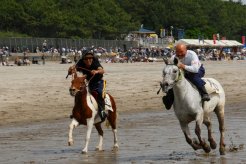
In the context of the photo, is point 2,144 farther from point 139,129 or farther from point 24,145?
point 139,129

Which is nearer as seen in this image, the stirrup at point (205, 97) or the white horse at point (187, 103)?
the white horse at point (187, 103)

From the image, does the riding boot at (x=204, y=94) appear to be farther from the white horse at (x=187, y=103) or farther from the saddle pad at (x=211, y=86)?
the saddle pad at (x=211, y=86)

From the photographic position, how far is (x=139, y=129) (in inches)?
740

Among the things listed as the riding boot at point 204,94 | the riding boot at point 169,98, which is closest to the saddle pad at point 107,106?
the riding boot at point 169,98

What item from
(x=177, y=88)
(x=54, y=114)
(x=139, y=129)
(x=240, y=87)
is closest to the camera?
(x=177, y=88)

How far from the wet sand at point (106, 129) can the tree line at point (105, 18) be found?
2299 inches

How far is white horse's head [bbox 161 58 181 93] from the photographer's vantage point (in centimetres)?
1209

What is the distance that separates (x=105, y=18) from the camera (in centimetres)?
10812

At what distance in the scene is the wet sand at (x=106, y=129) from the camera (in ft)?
44.3

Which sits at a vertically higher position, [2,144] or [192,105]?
[192,105]

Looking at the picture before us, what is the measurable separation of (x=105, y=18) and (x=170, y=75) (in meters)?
96.4

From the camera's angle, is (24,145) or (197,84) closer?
(197,84)

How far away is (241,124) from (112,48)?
233 ft

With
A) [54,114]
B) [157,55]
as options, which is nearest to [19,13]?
[157,55]
